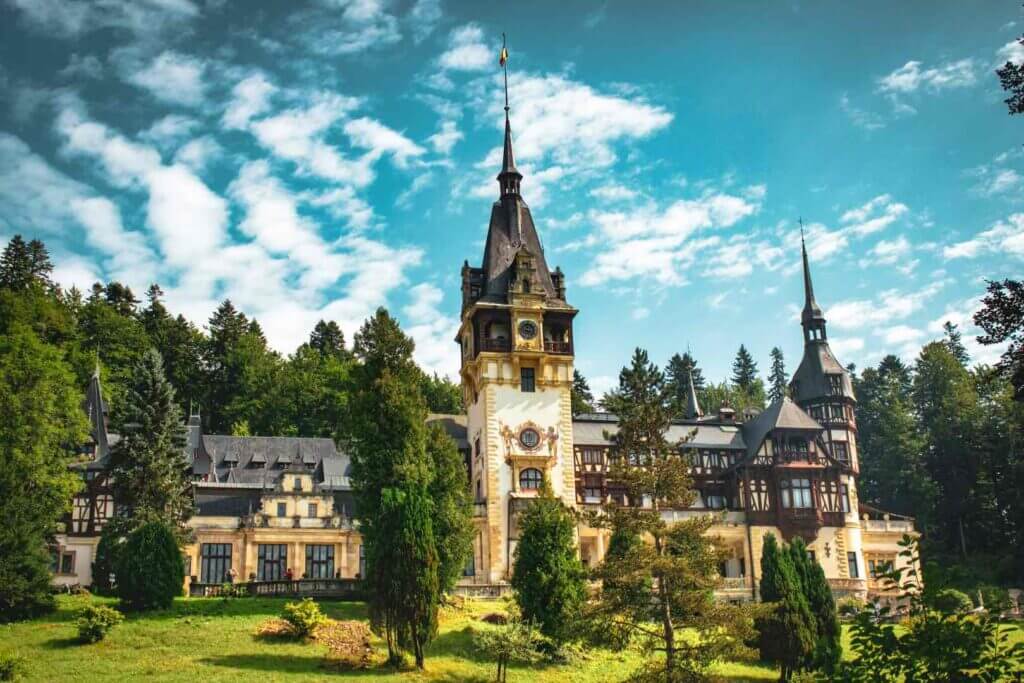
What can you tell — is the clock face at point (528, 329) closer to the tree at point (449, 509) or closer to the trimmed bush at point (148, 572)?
the tree at point (449, 509)

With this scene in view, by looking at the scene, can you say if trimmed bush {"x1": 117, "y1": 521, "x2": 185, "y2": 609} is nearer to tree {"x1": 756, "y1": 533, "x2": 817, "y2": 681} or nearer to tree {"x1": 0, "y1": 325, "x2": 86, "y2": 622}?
tree {"x1": 0, "y1": 325, "x2": 86, "y2": 622}

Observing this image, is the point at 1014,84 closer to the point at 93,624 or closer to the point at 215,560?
the point at 93,624

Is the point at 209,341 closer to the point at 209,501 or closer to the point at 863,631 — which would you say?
the point at 209,501

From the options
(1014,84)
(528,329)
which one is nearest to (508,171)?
(528,329)

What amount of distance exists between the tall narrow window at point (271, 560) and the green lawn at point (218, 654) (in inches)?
544

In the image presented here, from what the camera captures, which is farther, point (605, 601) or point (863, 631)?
point (605, 601)

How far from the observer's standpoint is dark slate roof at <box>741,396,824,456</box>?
6372 centimetres

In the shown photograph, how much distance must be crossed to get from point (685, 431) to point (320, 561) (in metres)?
26.4

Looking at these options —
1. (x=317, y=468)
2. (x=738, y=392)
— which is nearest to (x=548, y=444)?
(x=317, y=468)

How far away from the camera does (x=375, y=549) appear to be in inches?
1411

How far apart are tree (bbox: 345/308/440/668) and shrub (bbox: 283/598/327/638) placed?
2885 mm

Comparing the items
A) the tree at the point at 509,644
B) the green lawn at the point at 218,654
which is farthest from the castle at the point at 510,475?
the tree at the point at 509,644

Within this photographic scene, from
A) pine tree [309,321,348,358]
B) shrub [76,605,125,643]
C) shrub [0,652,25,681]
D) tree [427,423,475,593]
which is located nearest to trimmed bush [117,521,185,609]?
shrub [76,605,125,643]

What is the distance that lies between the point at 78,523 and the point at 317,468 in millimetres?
14899
